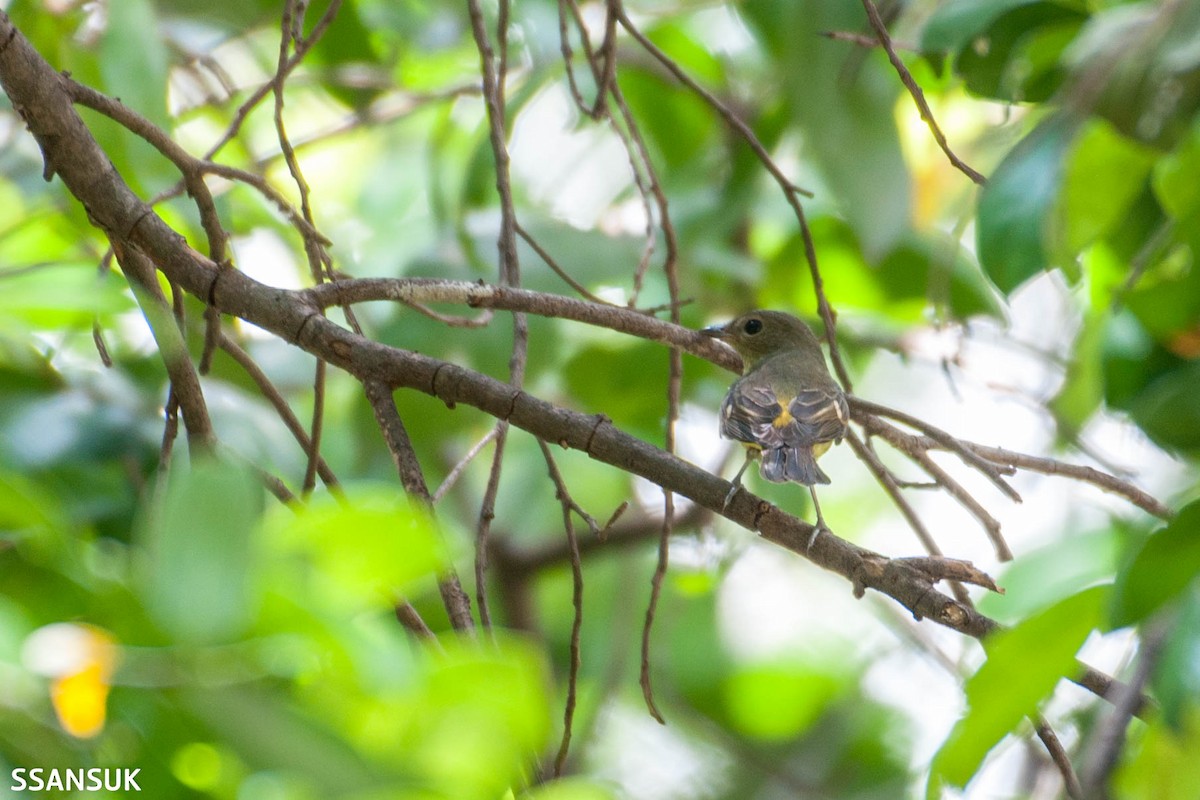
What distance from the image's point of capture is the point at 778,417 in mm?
3750

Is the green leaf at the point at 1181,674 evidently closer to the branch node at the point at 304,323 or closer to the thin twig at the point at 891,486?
the thin twig at the point at 891,486

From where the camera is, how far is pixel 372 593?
3.09 feet

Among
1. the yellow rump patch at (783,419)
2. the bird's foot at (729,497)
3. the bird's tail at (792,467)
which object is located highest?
the yellow rump patch at (783,419)

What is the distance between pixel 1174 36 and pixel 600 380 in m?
2.24

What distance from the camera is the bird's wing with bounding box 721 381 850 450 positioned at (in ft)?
11.7

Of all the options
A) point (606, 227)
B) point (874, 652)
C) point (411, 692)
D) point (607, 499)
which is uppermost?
point (606, 227)

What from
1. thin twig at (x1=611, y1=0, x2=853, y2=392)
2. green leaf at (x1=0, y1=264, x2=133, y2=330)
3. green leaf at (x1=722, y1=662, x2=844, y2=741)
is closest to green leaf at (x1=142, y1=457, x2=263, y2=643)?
green leaf at (x1=0, y1=264, x2=133, y2=330)

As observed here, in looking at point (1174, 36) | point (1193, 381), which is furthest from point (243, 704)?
point (1174, 36)

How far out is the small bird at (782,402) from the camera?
3.47 meters

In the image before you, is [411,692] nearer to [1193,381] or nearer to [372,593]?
[372,593]

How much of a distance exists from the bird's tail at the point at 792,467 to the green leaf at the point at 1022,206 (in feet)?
2.67

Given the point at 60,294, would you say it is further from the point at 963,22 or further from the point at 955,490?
the point at 963,22

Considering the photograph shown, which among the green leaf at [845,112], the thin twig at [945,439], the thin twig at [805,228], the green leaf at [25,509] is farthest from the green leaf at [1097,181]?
the green leaf at [25,509]

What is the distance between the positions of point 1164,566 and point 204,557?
111cm
